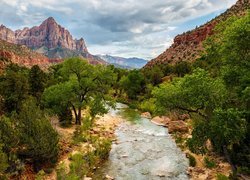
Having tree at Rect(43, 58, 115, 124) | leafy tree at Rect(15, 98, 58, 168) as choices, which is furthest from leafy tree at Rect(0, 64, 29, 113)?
leafy tree at Rect(15, 98, 58, 168)

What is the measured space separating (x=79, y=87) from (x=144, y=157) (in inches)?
551

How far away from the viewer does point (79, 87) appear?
38.9 m

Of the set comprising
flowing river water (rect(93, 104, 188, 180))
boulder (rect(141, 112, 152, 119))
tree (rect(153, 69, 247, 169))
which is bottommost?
flowing river water (rect(93, 104, 188, 180))

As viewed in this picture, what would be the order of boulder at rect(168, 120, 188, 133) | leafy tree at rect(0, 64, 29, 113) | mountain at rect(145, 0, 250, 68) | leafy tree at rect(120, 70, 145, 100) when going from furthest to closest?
mountain at rect(145, 0, 250, 68)
leafy tree at rect(120, 70, 145, 100)
boulder at rect(168, 120, 188, 133)
leafy tree at rect(0, 64, 29, 113)

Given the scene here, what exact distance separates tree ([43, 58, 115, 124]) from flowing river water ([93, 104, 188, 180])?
6.21 m

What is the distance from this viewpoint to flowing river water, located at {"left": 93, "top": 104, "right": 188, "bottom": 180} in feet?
81.5

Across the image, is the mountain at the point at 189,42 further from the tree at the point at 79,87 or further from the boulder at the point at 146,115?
the tree at the point at 79,87

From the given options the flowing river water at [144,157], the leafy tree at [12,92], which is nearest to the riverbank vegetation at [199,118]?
the leafy tree at [12,92]

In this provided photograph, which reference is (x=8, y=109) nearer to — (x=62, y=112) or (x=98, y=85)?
(x=62, y=112)

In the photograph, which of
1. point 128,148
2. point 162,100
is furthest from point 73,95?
point 162,100

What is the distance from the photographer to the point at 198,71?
19516 mm

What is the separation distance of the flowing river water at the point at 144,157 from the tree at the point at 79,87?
20.4 ft

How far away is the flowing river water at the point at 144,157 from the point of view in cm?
2484

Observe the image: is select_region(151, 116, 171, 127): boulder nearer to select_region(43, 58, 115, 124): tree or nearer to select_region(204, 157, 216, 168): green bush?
select_region(43, 58, 115, 124): tree
